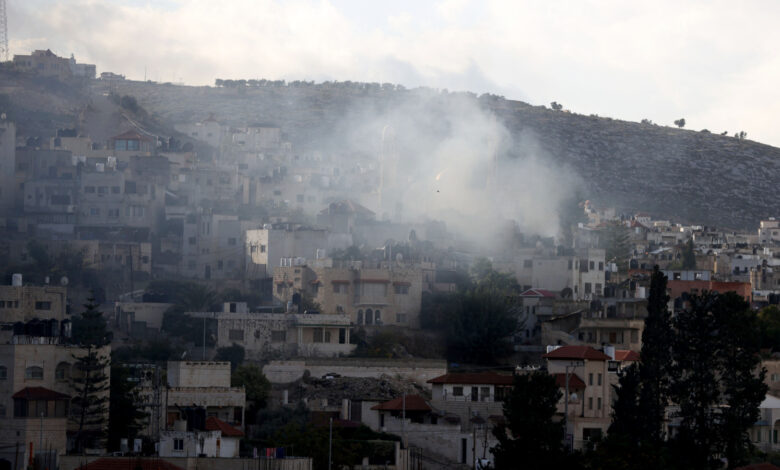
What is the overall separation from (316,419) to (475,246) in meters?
40.4

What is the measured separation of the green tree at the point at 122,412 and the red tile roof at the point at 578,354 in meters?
16.9

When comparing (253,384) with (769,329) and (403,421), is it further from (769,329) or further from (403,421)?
(769,329)

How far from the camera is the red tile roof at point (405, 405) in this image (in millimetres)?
74500

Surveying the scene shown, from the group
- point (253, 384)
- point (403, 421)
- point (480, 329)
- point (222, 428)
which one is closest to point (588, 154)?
point (480, 329)

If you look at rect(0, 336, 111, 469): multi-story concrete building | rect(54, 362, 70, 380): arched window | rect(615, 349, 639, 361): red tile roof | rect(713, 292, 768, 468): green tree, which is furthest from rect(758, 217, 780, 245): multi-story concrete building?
rect(0, 336, 111, 469): multi-story concrete building

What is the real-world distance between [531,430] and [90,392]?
19.9 meters

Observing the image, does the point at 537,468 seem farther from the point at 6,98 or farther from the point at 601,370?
the point at 6,98

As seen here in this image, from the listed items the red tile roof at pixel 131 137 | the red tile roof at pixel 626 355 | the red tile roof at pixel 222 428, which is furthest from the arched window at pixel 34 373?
the red tile roof at pixel 131 137

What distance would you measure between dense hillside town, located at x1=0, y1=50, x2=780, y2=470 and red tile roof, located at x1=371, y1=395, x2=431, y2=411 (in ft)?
0.42

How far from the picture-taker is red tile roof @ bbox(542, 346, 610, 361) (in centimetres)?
7525

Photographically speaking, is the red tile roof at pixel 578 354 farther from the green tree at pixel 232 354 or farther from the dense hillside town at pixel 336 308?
the green tree at pixel 232 354

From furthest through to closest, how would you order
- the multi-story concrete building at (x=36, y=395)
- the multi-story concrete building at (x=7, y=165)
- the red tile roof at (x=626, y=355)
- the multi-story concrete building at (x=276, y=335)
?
the multi-story concrete building at (x=7, y=165)
the multi-story concrete building at (x=276, y=335)
the red tile roof at (x=626, y=355)
the multi-story concrete building at (x=36, y=395)

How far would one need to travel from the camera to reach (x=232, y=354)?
284 feet

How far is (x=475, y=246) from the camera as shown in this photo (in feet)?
374
